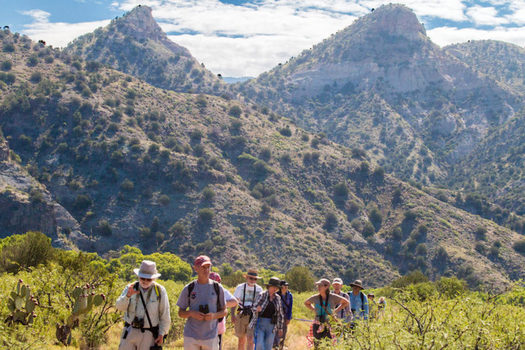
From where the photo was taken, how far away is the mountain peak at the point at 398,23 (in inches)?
6875

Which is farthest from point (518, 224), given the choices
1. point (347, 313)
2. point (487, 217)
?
point (347, 313)

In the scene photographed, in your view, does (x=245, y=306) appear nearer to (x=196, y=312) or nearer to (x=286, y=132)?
→ (x=196, y=312)

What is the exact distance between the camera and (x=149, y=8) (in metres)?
166

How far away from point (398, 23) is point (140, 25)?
101 metres

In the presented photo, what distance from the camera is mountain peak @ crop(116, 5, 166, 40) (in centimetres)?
15262

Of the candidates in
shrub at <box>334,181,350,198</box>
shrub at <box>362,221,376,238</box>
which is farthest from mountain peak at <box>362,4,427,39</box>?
shrub at <box>362,221,376,238</box>

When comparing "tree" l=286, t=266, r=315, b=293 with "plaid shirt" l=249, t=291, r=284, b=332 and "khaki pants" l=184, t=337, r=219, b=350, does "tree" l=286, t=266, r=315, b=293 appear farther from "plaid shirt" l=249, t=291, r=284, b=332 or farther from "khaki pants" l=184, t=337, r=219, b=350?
"khaki pants" l=184, t=337, r=219, b=350

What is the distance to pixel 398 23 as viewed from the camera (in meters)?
177

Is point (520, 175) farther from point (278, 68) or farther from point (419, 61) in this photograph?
point (278, 68)

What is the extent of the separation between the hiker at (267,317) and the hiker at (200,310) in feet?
5.09

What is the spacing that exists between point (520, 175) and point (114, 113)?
8526cm

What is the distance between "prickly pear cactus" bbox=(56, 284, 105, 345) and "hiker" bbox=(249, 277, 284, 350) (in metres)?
3.04

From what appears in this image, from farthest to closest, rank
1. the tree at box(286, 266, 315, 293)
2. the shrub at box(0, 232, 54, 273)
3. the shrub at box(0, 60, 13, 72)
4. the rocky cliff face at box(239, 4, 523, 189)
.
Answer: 1. the rocky cliff face at box(239, 4, 523, 189)
2. the shrub at box(0, 60, 13, 72)
3. the tree at box(286, 266, 315, 293)
4. the shrub at box(0, 232, 54, 273)

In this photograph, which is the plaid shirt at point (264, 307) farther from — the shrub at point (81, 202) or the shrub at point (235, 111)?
the shrub at point (235, 111)
